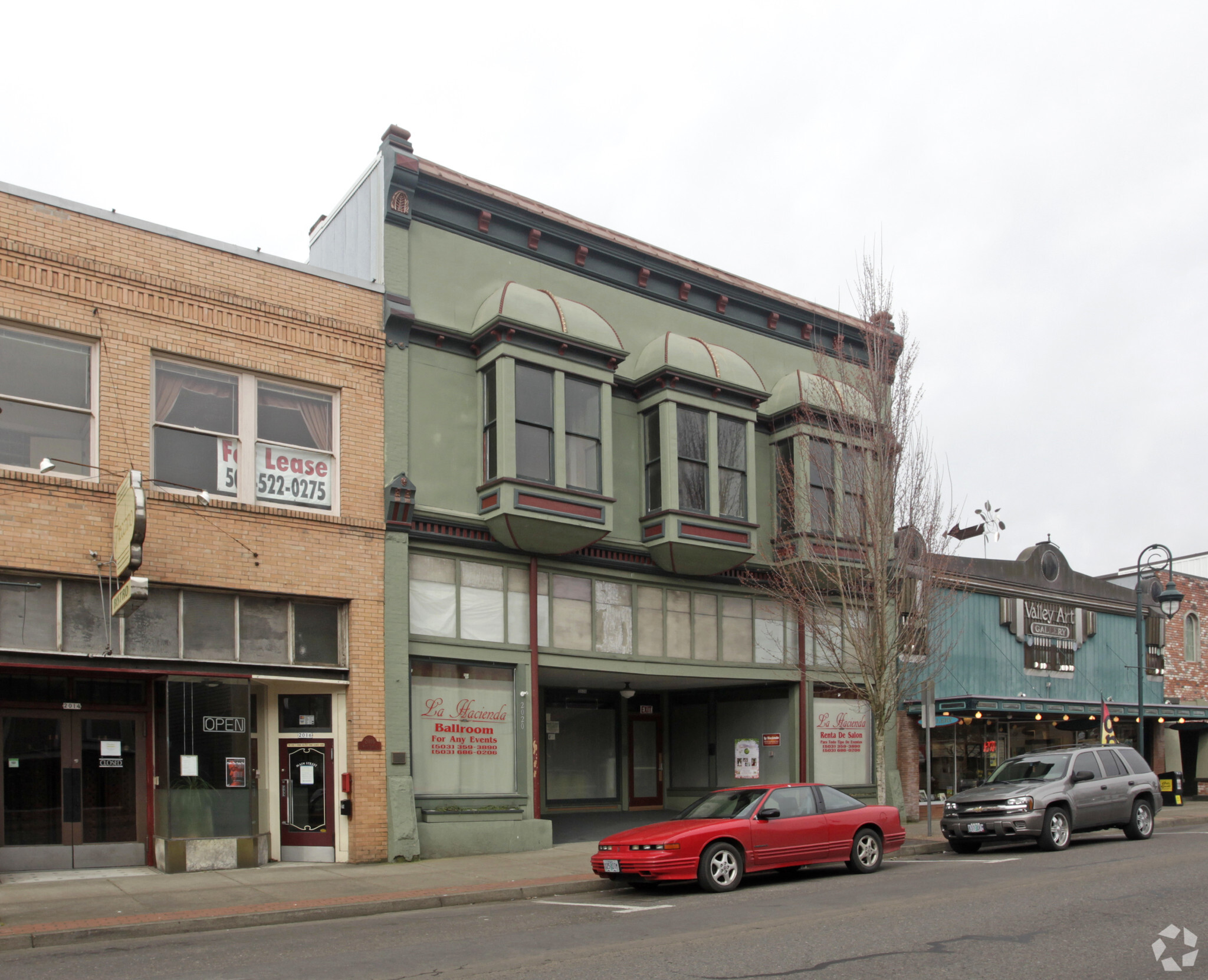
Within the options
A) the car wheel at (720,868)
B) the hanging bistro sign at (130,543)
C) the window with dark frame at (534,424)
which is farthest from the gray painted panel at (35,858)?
the window with dark frame at (534,424)

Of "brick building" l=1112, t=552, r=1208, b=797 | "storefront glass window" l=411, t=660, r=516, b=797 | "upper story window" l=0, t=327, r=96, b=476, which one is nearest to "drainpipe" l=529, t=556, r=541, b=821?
"storefront glass window" l=411, t=660, r=516, b=797

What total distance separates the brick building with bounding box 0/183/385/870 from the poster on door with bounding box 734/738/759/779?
9.01 meters

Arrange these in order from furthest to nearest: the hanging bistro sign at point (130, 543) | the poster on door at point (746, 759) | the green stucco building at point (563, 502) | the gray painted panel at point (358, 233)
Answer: the poster on door at point (746, 759) → the gray painted panel at point (358, 233) → the green stucco building at point (563, 502) → the hanging bistro sign at point (130, 543)

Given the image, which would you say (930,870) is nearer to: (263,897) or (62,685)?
(263,897)

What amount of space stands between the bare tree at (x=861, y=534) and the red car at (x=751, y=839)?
16.7ft

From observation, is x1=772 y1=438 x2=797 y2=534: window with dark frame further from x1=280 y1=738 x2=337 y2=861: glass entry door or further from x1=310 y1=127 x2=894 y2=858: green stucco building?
x1=280 y1=738 x2=337 y2=861: glass entry door

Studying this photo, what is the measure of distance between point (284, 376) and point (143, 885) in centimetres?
732

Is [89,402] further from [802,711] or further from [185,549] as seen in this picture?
[802,711]

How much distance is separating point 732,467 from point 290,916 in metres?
12.1

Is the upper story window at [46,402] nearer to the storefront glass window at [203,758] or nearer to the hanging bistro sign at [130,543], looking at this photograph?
the hanging bistro sign at [130,543]

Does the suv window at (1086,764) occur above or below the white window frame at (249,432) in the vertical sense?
below

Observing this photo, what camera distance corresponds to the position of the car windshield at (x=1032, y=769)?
1800 centimetres

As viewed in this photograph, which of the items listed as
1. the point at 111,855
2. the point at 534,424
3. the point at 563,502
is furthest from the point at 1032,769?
the point at 111,855

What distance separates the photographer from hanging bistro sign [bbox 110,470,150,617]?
13945mm
